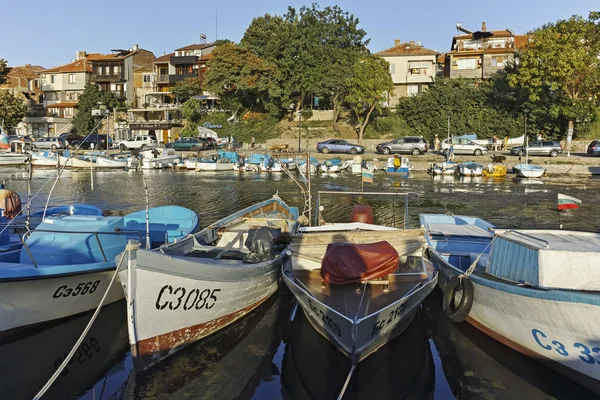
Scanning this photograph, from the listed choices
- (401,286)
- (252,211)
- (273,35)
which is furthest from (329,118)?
(401,286)

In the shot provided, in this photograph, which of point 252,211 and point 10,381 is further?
point 252,211

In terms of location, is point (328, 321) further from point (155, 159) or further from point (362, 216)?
point (155, 159)

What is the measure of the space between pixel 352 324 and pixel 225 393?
81.1 inches

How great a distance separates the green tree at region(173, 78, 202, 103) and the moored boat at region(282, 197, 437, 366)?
186 ft

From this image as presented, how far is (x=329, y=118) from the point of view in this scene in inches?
2275

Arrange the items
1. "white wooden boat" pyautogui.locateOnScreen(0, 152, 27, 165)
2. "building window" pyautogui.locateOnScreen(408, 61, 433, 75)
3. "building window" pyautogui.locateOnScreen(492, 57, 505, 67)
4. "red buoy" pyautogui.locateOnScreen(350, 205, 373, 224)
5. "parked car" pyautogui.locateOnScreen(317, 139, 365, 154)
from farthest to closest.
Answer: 1. "building window" pyautogui.locateOnScreen(408, 61, 433, 75)
2. "building window" pyautogui.locateOnScreen(492, 57, 505, 67)
3. "white wooden boat" pyautogui.locateOnScreen(0, 152, 27, 165)
4. "parked car" pyautogui.locateOnScreen(317, 139, 365, 154)
5. "red buoy" pyautogui.locateOnScreen(350, 205, 373, 224)

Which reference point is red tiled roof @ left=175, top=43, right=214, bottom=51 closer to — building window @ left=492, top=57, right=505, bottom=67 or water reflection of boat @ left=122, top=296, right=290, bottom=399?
building window @ left=492, top=57, right=505, bottom=67

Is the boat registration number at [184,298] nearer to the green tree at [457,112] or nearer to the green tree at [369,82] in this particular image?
the green tree at [369,82]

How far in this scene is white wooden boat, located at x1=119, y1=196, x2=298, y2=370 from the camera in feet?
26.0

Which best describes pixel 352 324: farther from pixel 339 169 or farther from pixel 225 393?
pixel 339 169

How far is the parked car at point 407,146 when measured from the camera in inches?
1829

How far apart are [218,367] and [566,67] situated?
40.7 m

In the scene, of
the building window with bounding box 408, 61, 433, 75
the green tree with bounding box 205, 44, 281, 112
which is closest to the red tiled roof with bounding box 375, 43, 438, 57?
the building window with bounding box 408, 61, 433, 75

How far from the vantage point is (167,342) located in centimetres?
846
